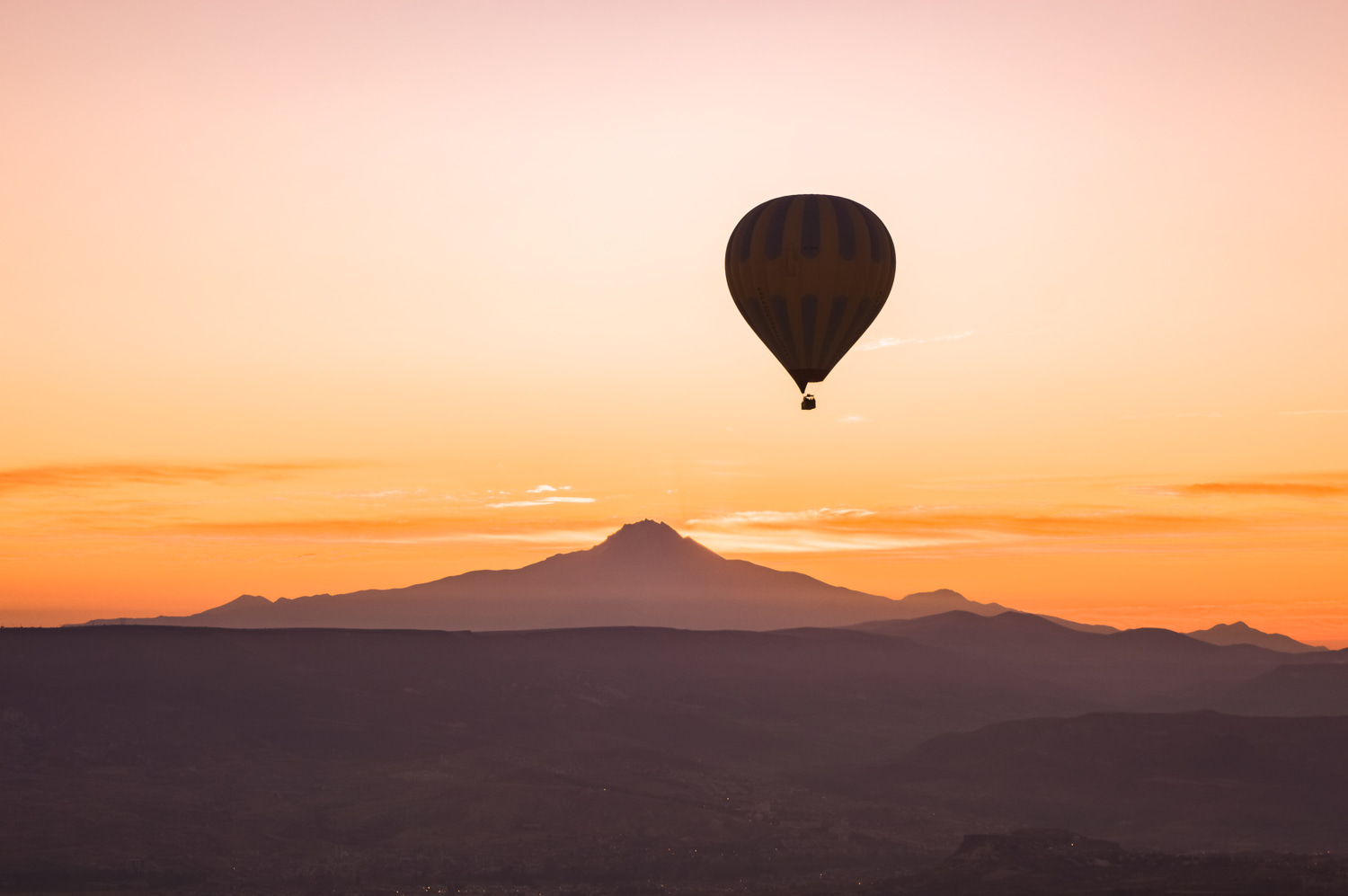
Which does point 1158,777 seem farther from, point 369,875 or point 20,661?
point 20,661

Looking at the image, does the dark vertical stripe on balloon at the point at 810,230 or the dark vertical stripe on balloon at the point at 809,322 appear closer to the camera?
the dark vertical stripe on balloon at the point at 810,230

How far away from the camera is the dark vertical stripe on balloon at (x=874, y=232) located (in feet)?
212

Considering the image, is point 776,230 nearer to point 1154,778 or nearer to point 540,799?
point 540,799

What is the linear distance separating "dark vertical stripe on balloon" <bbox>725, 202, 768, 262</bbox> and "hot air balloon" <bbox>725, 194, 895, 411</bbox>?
44 mm

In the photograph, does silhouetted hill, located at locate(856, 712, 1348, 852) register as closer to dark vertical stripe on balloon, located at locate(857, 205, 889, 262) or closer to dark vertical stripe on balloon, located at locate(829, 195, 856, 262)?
dark vertical stripe on balloon, located at locate(857, 205, 889, 262)

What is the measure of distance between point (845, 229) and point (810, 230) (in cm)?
175

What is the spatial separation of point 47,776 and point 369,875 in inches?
1962

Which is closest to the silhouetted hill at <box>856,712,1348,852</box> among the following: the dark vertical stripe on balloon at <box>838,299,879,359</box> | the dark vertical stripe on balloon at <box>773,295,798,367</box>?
the dark vertical stripe on balloon at <box>838,299,879,359</box>

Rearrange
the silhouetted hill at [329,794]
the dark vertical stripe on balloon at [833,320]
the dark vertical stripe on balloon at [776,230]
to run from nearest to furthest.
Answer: the dark vertical stripe on balloon at [776,230], the dark vertical stripe on balloon at [833,320], the silhouetted hill at [329,794]

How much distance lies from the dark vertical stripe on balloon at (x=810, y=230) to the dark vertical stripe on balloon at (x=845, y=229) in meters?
0.94

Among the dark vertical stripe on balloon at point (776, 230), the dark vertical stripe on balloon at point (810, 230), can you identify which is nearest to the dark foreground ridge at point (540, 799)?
the dark vertical stripe on balloon at point (810, 230)

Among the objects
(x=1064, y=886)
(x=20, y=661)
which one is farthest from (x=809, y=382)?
(x=20, y=661)

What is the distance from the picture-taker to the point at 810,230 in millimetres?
63812

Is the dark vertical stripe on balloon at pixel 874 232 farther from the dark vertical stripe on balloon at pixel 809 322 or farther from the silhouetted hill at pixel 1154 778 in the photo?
the silhouetted hill at pixel 1154 778
